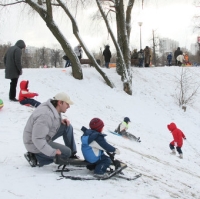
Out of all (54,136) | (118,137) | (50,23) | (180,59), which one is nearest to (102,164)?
(54,136)

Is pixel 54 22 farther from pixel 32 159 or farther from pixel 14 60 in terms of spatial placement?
pixel 32 159

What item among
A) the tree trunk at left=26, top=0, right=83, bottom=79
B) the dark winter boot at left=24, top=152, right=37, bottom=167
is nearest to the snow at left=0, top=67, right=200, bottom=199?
the dark winter boot at left=24, top=152, right=37, bottom=167

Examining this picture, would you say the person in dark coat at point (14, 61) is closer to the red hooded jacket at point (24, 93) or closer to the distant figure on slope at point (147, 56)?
the red hooded jacket at point (24, 93)

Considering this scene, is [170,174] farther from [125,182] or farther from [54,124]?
[54,124]

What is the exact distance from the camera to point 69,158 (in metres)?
5.24

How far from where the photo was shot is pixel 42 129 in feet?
15.3

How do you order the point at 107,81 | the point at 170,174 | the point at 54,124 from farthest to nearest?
the point at 107,81 → the point at 170,174 → the point at 54,124

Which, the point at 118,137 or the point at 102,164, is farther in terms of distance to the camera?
the point at 118,137

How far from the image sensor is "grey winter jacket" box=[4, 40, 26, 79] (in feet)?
33.3

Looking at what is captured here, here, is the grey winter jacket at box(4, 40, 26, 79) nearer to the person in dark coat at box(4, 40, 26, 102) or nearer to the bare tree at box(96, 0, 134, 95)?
the person in dark coat at box(4, 40, 26, 102)

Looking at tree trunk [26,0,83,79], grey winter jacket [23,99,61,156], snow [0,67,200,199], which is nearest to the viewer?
snow [0,67,200,199]

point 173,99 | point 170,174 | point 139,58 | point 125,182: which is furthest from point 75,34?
point 125,182

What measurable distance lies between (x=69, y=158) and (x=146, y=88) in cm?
1499

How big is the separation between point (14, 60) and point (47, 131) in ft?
20.4
